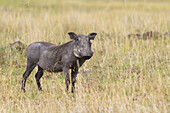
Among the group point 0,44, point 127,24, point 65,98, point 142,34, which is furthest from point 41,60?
point 127,24

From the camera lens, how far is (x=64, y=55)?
5332 millimetres

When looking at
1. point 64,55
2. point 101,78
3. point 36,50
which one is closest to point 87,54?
point 64,55

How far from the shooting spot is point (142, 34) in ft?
32.0

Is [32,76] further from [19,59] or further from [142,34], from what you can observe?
[142,34]

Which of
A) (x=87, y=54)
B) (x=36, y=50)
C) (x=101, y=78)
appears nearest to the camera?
(x=87, y=54)

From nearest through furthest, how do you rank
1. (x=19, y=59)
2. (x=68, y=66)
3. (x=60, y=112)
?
(x=60, y=112), (x=68, y=66), (x=19, y=59)

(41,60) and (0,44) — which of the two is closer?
(41,60)

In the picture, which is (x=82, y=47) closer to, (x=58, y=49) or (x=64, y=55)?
(x=64, y=55)

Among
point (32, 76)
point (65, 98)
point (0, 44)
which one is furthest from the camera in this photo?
point (0, 44)

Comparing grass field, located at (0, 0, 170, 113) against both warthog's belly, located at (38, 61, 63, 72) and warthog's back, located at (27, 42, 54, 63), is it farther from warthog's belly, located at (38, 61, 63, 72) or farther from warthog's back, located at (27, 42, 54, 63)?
warthog's back, located at (27, 42, 54, 63)

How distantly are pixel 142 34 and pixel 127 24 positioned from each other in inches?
72.5

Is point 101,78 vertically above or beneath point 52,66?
beneath

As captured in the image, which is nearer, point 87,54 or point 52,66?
point 87,54

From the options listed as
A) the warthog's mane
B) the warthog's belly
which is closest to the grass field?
the warthog's belly
